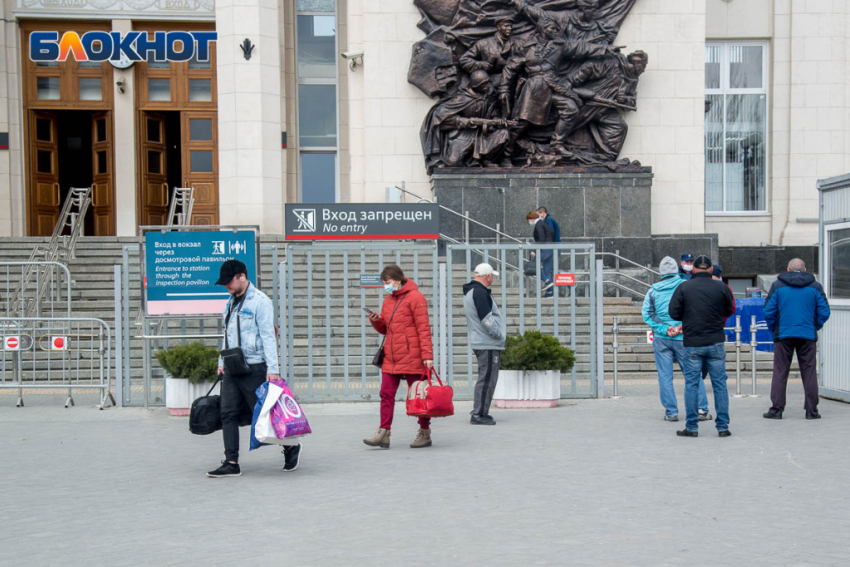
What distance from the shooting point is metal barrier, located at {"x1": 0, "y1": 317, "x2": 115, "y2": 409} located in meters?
13.3

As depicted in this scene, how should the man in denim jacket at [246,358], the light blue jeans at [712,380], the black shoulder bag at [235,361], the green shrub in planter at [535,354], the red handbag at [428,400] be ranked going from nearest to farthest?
1. the black shoulder bag at [235,361]
2. the man in denim jacket at [246,358]
3. the red handbag at [428,400]
4. the light blue jeans at [712,380]
5. the green shrub in planter at [535,354]

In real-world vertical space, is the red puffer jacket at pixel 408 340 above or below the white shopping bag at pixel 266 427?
above

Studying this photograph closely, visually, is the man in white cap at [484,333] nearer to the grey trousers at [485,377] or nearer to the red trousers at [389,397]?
the grey trousers at [485,377]

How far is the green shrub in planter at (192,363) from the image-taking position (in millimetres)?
11961

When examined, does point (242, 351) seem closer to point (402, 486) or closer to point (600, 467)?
point (402, 486)

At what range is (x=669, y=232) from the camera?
23.0 metres

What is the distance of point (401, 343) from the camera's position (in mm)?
9422

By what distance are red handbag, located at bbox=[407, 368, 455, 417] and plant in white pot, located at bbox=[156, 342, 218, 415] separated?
3.64m

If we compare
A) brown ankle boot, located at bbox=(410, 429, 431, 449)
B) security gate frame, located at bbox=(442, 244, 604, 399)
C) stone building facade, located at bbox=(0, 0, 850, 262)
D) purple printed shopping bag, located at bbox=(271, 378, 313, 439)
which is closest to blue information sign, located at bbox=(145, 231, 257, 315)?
security gate frame, located at bbox=(442, 244, 604, 399)

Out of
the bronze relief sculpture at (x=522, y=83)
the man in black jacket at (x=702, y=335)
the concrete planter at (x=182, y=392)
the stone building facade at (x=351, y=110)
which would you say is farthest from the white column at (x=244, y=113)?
the man in black jacket at (x=702, y=335)

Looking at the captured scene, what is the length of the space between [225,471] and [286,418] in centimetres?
73

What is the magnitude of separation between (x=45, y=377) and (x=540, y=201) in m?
11.1

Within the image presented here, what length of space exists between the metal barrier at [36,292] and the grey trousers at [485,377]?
795 centimetres

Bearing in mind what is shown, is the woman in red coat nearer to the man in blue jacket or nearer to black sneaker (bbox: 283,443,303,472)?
black sneaker (bbox: 283,443,303,472)
